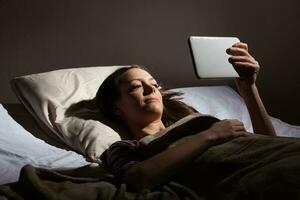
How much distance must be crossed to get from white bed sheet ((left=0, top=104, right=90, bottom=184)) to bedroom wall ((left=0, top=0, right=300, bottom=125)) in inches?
19.3

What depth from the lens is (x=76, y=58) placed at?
2076 mm

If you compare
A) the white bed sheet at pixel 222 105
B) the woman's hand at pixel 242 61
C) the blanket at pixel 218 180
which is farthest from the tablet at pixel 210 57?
the white bed sheet at pixel 222 105

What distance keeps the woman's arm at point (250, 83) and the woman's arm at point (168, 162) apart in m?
0.31

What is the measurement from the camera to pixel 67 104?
1.60m

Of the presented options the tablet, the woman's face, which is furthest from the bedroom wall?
the tablet

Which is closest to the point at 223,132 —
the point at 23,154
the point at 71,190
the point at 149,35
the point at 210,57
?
the point at 210,57

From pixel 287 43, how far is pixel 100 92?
1444mm

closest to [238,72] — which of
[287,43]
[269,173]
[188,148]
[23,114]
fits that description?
[188,148]

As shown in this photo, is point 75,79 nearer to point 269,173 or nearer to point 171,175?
point 171,175

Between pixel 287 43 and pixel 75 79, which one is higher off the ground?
pixel 75 79

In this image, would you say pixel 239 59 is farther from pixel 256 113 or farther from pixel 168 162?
pixel 168 162

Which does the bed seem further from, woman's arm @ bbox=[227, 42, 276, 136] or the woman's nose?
woman's arm @ bbox=[227, 42, 276, 136]

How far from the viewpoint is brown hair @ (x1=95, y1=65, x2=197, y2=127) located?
1.45 meters

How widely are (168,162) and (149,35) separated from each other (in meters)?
1.31
